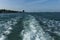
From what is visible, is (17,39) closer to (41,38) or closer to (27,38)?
(27,38)

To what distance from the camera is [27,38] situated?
797 centimetres

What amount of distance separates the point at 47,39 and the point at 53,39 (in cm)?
43

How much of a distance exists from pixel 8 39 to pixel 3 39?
11.0 inches

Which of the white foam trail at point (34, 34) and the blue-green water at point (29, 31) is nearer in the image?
the white foam trail at point (34, 34)

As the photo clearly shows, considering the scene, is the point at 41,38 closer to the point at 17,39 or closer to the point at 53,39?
the point at 53,39

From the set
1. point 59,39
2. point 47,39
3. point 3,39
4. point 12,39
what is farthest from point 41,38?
point 3,39

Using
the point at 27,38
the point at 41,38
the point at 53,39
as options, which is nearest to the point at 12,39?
the point at 27,38

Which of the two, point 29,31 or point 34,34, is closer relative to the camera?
point 34,34

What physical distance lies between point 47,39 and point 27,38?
3.68 ft

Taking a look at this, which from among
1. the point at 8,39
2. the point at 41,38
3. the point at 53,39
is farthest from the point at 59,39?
the point at 8,39

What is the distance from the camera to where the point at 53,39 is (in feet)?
26.6

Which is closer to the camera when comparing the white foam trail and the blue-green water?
the white foam trail

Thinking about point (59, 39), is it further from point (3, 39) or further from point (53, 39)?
point (3, 39)

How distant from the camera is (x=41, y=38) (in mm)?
7965
